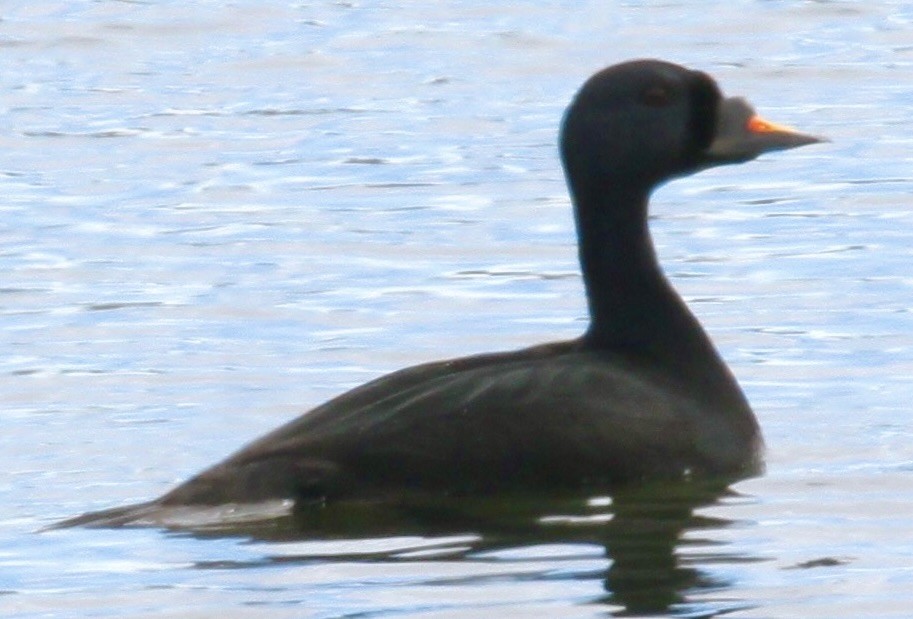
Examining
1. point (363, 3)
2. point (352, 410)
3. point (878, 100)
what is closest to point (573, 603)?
point (352, 410)

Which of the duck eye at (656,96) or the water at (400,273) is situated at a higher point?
the duck eye at (656,96)

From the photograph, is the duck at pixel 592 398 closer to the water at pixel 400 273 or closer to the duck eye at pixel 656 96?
the duck eye at pixel 656 96

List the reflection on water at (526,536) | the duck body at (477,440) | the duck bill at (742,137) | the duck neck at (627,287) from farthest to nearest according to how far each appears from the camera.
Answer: the duck bill at (742,137) < the duck neck at (627,287) < the duck body at (477,440) < the reflection on water at (526,536)

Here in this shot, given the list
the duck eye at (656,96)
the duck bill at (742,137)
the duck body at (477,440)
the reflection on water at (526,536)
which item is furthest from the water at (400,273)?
the duck eye at (656,96)

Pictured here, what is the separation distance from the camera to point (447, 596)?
8664 mm

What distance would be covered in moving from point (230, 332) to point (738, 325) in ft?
7.26

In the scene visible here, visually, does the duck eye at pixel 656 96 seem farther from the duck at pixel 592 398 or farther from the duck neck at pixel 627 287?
the duck neck at pixel 627 287

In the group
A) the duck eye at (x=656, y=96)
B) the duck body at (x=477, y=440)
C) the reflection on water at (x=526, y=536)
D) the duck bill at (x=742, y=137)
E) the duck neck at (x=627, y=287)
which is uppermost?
the duck eye at (x=656, y=96)

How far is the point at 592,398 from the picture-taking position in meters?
9.82

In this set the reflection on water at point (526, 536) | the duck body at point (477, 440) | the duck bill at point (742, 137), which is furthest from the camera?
the duck bill at point (742, 137)

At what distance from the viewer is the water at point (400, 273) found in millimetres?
9039

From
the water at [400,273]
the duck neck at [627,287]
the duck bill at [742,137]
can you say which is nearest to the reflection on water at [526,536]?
the water at [400,273]

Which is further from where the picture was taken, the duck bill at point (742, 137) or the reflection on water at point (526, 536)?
the duck bill at point (742, 137)

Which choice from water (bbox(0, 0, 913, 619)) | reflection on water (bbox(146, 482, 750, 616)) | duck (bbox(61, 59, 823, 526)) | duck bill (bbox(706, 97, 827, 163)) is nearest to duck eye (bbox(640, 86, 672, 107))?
duck (bbox(61, 59, 823, 526))
